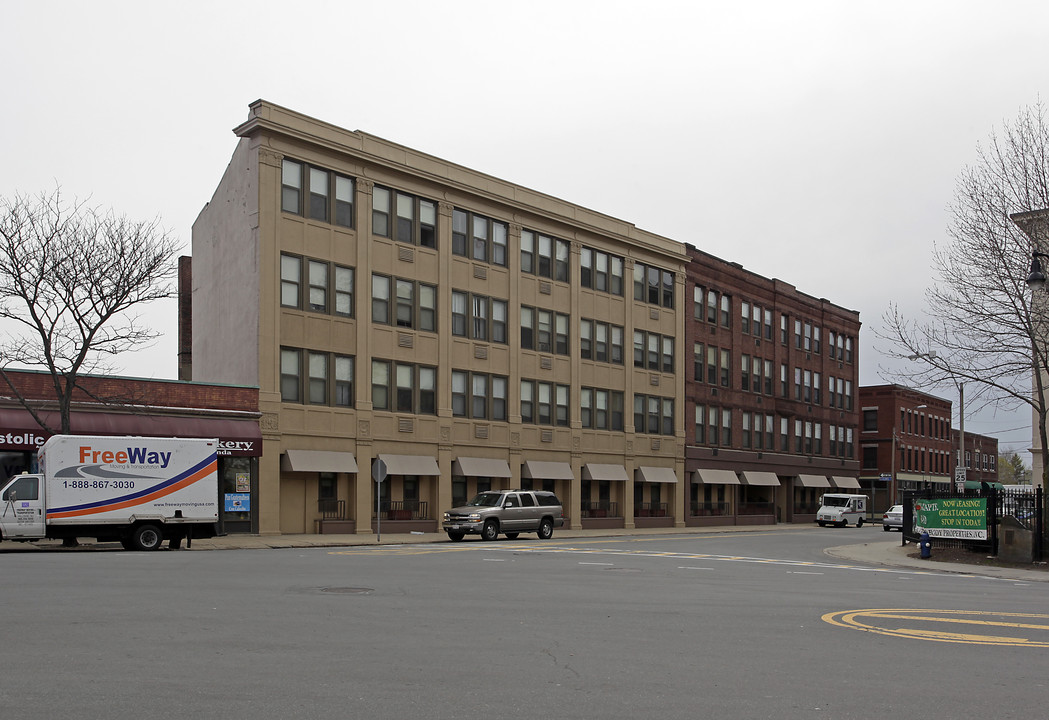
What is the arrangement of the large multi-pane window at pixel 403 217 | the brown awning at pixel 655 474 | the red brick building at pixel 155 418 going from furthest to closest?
the brown awning at pixel 655 474 → the large multi-pane window at pixel 403 217 → the red brick building at pixel 155 418

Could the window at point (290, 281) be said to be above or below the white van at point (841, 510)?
above

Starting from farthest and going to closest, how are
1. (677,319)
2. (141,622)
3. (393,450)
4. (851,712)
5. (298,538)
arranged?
(677,319)
(393,450)
(298,538)
(141,622)
(851,712)

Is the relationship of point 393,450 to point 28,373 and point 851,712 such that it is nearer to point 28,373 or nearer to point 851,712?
point 28,373

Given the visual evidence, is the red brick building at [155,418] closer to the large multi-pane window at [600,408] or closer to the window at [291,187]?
the window at [291,187]

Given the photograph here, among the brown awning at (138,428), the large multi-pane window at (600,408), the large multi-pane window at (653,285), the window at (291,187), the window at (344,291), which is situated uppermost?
the window at (291,187)

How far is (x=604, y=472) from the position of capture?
165 feet

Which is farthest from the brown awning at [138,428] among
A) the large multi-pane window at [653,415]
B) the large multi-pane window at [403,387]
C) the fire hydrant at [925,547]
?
the large multi-pane window at [653,415]

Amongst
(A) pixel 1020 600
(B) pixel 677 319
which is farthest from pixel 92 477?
(B) pixel 677 319

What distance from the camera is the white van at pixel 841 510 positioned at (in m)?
59.9

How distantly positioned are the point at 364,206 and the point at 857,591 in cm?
2692

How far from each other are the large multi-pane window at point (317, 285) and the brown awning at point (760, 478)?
102ft

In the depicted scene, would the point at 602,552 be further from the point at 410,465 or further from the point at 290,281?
the point at 290,281

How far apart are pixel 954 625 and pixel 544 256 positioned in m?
36.7

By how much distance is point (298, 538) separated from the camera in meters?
34.4
